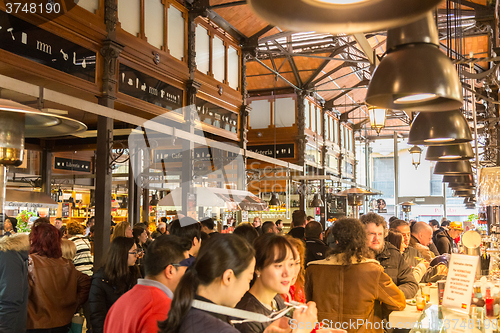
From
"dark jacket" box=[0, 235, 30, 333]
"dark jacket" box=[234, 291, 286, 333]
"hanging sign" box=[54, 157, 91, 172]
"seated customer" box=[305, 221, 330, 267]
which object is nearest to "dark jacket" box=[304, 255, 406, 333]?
"dark jacket" box=[234, 291, 286, 333]

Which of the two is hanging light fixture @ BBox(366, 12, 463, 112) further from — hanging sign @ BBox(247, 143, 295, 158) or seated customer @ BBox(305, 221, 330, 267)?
hanging sign @ BBox(247, 143, 295, 158)

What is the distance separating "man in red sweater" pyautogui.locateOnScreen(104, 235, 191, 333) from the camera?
2.33 m

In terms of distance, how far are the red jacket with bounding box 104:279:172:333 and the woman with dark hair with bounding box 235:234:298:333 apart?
1.38 feet

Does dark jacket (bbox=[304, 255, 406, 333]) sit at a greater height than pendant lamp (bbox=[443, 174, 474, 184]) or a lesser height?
lesser

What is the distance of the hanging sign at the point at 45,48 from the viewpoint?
18.8 ft

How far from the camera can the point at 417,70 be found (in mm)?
2055

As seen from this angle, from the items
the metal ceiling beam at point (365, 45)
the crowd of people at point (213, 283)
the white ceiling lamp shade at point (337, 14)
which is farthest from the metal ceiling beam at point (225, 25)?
the white ceiling lamp shade at point (337, 14)

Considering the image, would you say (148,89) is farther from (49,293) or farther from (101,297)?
(101,297)

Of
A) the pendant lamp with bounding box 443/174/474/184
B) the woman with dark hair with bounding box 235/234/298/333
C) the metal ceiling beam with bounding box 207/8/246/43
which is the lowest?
the woman with dark hair with bounding box 235/234/298/333

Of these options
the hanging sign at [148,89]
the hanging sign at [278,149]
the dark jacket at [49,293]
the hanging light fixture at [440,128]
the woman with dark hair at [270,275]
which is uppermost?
the hanging sign at [148,89]

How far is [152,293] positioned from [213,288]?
741mm

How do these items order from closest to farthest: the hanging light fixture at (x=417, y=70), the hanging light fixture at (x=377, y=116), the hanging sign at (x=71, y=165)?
the hanging light fixture at (x=417, y=70) → the hanging light fixture at (x=377, y=116) → the hanging sign at (x=71, y=165)

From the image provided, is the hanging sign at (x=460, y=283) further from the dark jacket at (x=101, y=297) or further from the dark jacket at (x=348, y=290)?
the dark jacket at (x=101, y=297)

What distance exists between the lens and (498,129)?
7645 mm
